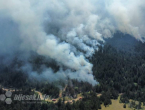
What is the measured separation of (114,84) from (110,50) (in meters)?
73.6

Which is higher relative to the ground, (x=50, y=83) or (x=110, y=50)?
(x=110, y=50)

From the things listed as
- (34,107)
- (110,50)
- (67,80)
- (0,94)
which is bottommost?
(34,107)

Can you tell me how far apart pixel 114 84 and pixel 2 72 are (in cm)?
9496

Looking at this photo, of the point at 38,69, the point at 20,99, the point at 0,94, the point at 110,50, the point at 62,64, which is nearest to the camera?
the point at 20,99

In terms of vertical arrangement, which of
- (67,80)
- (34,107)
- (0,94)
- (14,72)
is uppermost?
(14,72)

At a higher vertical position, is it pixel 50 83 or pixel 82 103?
pixel 50 83

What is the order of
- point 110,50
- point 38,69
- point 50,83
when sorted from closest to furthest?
point 50,83
point 38,69
point 110,50

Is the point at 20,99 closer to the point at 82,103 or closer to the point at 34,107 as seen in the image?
the point at 34,107

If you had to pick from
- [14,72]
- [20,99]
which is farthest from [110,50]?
[20,99]

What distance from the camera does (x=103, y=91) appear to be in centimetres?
11212

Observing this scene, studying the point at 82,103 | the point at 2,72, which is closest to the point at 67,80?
the point at 82,103

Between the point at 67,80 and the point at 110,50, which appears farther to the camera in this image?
the point at 110,50

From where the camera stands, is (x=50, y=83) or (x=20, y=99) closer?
(x=20, y=99)

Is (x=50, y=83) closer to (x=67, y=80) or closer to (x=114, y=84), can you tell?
(x=67, y=80)
